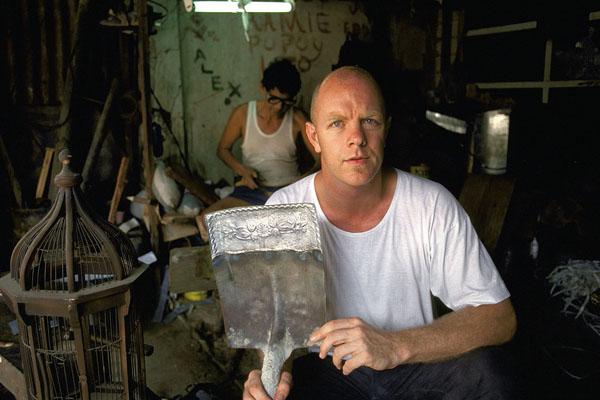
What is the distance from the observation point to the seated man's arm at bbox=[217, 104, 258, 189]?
4727mm

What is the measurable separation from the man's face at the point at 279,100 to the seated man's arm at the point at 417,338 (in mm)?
3183

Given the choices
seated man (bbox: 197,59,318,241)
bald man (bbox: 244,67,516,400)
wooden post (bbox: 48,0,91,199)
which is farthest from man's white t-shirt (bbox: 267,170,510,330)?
wooden post (bbox: 48,0,91,199)

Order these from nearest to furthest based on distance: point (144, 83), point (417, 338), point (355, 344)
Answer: point (355, 344)
point (417, 338)
point (144, 83)

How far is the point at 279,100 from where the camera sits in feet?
15.5

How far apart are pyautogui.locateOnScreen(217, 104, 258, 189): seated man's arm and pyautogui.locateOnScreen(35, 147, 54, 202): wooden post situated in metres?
1.57

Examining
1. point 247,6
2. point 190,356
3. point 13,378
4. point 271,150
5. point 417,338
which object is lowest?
point 190,356

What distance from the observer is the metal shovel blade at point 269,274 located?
1842 millimetres

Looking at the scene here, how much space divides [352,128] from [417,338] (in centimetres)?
86

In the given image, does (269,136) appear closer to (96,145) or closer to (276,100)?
(276,100)

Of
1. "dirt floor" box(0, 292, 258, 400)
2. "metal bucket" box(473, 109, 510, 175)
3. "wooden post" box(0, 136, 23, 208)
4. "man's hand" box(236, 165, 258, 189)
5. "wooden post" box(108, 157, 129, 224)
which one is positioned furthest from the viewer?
"wooden post" box(108, 157, 129, 224)

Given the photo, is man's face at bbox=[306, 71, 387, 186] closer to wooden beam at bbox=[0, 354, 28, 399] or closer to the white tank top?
wooden beam at bbox=[0, 354, 28, 399]

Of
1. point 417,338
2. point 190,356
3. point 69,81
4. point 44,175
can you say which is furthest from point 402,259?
point 44,175

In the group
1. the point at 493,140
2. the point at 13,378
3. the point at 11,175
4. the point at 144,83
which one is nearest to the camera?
the point at 13,378

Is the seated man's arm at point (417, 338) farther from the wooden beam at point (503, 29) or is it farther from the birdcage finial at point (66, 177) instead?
the wooden beam at point (503, 29)
